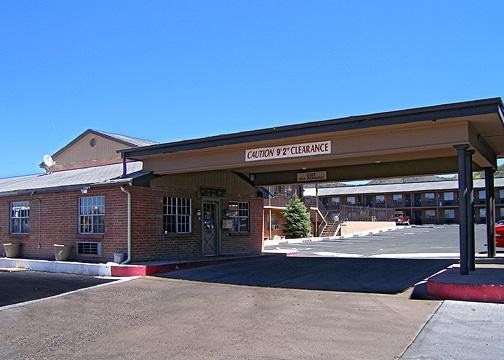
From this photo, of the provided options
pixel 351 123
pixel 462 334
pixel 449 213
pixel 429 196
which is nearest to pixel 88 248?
pixel 351 123

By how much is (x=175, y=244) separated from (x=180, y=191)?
1897 mm

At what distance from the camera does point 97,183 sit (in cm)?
1767

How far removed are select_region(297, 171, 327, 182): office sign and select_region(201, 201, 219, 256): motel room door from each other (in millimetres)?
3488

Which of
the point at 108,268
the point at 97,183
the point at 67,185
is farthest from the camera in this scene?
the point at 67,185

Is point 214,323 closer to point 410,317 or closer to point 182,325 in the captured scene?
point 182,325

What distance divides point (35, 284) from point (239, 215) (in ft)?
31.6

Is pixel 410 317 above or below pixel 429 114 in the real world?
below

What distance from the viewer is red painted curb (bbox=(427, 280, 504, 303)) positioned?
33.5 ft

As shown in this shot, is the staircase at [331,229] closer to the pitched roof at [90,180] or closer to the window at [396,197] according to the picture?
the pitched roof at [90,180]

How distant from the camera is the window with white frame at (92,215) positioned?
58.6 ft

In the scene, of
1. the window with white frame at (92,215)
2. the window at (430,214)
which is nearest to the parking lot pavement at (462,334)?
the window with white frame at (92,215)

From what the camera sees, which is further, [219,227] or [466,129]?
[219,227]

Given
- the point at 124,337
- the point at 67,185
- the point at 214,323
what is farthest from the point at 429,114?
the point at 67,185

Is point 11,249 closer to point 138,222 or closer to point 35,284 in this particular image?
point 138,222
